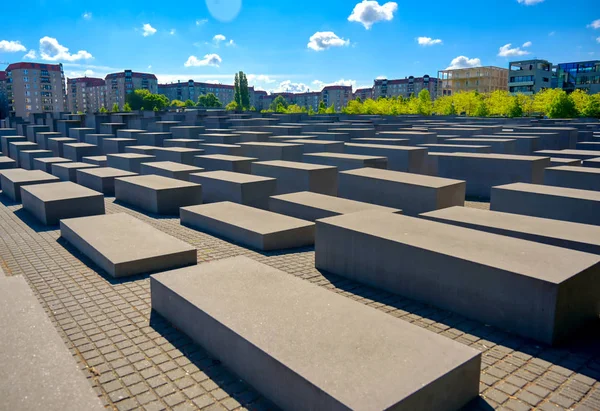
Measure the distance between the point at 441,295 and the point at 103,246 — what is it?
20.7ft

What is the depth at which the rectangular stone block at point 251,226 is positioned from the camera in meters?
10.1

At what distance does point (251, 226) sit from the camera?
10547 millimetres

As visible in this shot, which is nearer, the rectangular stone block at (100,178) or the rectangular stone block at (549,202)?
the rectangular stone block at (549,202)

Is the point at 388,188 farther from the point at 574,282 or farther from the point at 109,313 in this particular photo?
the point at 109,313

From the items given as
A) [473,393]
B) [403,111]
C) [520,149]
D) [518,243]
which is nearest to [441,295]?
[518,243]

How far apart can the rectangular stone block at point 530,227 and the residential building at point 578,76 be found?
10642 centimetres

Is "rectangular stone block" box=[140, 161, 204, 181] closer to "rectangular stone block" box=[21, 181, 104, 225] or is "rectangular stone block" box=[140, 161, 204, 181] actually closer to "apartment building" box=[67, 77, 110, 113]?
"rectangular stone block" box=[21, 181, 104, 225]

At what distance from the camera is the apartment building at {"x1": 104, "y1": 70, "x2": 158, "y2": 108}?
506 ft

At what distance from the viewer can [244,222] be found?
10914 millimetres

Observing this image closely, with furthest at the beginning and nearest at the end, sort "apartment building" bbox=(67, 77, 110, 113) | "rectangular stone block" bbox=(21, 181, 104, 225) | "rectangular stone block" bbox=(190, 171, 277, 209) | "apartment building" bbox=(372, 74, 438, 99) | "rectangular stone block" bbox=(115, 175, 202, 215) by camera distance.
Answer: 1. "apartment building" bbox=(372, 74, 438, 99)
2. "apartment building" bbox=(67, 77, 110, 113)
3. "rectangular stone block" bbox=(190, 171, 277, 209)
4. "rectangular stone block" bbox=(115, 175, 202, 215)
5. "rectangular stone block" bbox=(21, 181, 104, 225)

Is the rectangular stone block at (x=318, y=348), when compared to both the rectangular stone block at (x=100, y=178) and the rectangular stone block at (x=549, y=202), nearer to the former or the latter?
the rectangular stone block at (x=549, y=202)

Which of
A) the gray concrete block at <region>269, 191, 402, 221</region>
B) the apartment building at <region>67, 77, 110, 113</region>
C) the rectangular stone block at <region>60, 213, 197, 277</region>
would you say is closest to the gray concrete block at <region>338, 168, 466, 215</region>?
the gray concrete block at <region>269, 191, 402, 221</region>

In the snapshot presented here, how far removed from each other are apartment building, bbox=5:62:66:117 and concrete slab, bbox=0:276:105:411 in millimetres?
134007

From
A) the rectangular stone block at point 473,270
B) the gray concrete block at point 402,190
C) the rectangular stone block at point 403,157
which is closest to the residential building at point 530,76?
the rectangular stone block at point 403,157
